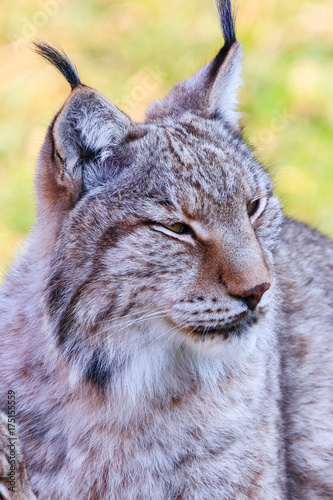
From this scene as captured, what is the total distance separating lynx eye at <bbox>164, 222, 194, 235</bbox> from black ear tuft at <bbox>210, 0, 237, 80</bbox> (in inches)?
35.8

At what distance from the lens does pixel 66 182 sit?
11.6 ft

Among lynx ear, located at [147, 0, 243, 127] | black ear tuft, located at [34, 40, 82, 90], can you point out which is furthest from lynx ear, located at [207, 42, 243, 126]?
black ear tuft, located at [34, 40, 82, 90]

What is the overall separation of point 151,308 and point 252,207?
0.66 meters

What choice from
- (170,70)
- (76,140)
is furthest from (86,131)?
(170,70)

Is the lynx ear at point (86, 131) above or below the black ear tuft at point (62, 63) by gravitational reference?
below

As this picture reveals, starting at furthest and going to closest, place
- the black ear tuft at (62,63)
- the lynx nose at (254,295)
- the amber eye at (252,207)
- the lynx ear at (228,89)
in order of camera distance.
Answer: the lynx ear at (228,89), the amber eye at (252,207), the black ear tuft at (62,63), the lynx nose at (254,295)

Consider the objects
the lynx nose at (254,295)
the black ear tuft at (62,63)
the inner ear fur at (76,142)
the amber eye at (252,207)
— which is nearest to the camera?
the lynx nose at (254,295)

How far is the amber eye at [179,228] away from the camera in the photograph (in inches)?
137

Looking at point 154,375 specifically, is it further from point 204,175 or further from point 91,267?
point 204,175

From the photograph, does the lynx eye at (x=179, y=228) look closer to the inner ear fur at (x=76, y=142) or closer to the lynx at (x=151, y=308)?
the lynx at (x=151, y=308)

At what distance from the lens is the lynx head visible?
11.2 feet

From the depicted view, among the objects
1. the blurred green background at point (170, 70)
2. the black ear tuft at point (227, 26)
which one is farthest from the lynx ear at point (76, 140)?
the blurred green background at point (170, 70)

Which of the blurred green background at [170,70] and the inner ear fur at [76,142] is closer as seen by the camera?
the inner ear fur at [76,142]

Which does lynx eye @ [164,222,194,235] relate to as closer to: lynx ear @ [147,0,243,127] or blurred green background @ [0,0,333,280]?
lynx ear @ [147,0,243,127]
